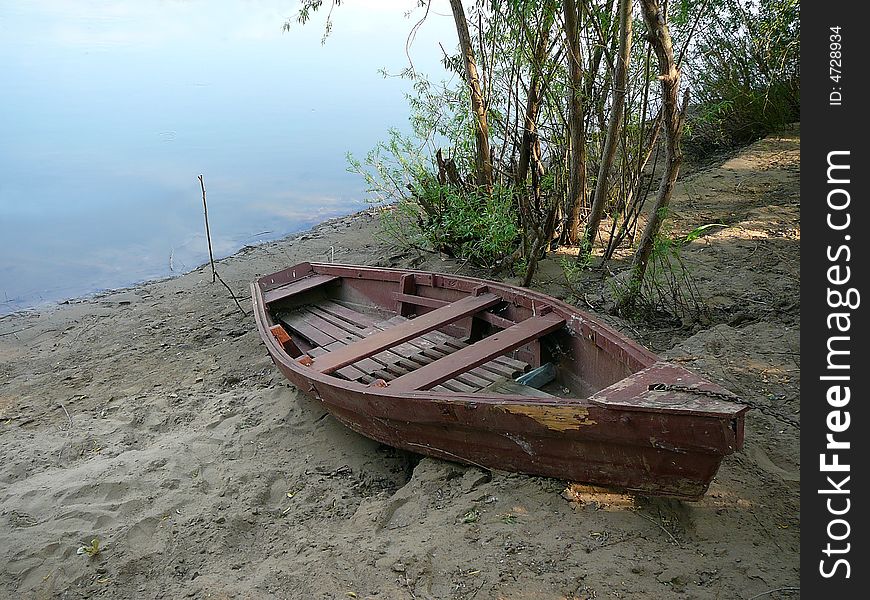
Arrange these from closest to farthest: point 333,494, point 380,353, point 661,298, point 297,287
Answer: point 333,494 → point 380,353 → point 661,298 → point 297,287

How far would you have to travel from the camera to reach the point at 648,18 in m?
4.15

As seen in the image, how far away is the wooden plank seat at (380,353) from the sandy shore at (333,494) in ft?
1.51

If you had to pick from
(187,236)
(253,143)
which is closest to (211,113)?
Result: (253,143)

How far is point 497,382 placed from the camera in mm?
4359

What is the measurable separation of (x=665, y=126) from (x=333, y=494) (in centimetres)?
331

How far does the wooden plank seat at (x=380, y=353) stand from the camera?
4.49 metres

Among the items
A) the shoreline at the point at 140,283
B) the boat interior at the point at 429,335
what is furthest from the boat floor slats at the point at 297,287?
the shoreline at the point at 140,283

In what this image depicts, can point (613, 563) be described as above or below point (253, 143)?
below

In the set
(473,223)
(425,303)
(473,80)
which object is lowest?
(425,303)

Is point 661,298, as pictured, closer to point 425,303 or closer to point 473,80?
point 425,303

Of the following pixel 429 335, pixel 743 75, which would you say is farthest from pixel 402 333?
pixel 743 75

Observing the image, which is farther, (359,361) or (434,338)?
(434,338)

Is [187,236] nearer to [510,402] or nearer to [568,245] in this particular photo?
[568,245]

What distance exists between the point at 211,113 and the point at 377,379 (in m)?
20.2
